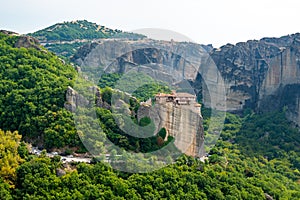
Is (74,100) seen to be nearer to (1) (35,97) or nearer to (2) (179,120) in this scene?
(1) (35,97)


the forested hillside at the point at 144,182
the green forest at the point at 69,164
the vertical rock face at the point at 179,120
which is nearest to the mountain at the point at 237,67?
the green forest at the point at 69,164

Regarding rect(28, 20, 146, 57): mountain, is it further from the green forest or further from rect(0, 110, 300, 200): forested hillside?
rect(0, 110, 300, 200): forested hillside

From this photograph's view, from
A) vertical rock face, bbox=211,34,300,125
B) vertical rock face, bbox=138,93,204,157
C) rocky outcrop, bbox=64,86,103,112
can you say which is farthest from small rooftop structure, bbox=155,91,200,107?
vertical rock face, bbox=211,34,300,125

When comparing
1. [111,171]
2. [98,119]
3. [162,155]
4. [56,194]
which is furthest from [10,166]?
[162,155]

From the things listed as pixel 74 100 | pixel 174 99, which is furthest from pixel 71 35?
pixel 74 100

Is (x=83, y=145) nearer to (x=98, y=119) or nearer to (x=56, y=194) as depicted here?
(x=98, y=119)

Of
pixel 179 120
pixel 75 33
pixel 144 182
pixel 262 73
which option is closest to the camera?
pixel 144 182
